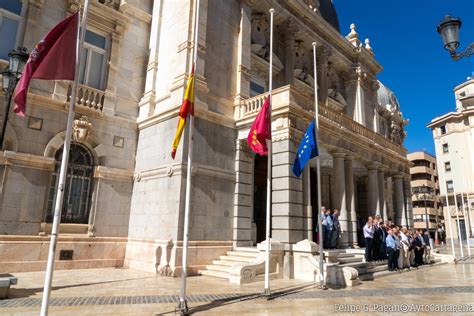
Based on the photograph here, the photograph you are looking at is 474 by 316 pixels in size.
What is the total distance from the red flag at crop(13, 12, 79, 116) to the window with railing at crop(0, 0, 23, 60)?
8.93 m

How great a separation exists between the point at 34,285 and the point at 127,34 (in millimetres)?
12861

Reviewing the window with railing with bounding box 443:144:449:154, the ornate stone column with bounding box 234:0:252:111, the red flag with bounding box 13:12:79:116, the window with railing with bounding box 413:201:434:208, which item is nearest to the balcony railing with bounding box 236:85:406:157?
the ornate stone column with bounding box 234:0:252:111

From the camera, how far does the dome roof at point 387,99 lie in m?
41.8

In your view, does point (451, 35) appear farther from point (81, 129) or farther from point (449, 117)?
point (449, 117)

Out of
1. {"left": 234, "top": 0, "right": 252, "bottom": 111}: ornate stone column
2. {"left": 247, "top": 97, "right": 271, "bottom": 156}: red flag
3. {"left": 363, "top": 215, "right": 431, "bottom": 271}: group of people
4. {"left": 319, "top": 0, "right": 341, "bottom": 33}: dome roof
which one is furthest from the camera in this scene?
{"left": 319, "top": 0, "right": 341, "bottom": 33}: dome roof

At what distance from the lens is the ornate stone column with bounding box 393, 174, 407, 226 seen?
2364 cm

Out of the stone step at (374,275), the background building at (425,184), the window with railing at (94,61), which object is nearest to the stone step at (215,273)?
the stone step at (374,275)

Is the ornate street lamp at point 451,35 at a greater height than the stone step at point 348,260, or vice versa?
the ornate street lamp at point 451,35

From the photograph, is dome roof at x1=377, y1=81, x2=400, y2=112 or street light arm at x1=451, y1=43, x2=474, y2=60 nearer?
street light arm at x1=451, y1=43, x2=474, y2=60

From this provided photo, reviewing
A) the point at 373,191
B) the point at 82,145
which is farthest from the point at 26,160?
the point at 373,191

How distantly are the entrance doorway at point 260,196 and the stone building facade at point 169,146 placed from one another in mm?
66

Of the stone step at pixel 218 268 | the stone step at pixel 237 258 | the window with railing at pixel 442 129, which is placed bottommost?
the stone step at pixel 218 268

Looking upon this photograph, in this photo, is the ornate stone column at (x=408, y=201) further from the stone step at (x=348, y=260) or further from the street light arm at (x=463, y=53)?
the street light arm at (x=463, y=53)

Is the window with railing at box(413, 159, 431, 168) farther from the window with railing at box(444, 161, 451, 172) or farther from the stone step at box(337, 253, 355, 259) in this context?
the stone step at box(337, 253, 355, 259)
